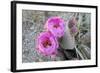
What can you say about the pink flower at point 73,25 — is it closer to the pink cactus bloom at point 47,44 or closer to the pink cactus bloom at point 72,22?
the pink cactus bloom at point 72,22

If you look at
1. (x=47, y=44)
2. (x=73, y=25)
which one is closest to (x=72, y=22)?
(x=73, y=25)

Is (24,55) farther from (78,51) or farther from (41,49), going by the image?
(78,51)

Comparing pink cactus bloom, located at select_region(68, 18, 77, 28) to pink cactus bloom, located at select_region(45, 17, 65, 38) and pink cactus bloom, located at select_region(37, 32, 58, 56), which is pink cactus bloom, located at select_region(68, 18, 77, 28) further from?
pink cactus bloom, located at select_region(37, 32, 58, 56)

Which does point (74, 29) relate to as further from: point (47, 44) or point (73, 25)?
point (47, 44)

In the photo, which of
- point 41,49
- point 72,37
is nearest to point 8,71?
point 41,49

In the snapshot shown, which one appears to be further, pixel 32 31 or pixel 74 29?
pixel 74 29

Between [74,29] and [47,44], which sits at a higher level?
[74,29]
